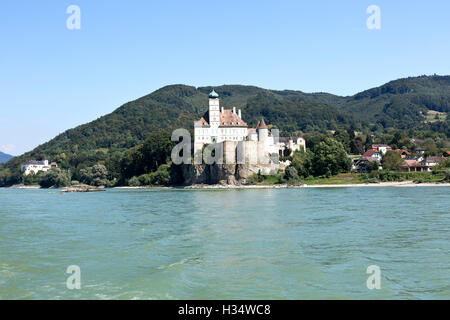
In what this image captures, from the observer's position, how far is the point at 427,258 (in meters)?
15.1

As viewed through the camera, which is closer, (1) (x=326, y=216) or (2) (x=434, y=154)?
(1) (x=326, y=216)

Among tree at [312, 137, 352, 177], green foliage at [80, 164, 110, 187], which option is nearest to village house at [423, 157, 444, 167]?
tree at [312, 137, 352, 177]

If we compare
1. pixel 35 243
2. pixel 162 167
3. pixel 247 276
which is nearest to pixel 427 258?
pixel 247 276

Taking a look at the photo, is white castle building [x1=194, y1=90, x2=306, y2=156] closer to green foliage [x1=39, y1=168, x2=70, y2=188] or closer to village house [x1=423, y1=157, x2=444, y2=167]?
village house [x1=423, y1=157, x2=444, y2=167]

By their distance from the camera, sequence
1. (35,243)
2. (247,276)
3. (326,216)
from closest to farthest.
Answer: (247,276) → (35,243) → (326,216)

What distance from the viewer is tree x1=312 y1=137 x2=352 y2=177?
245 feet

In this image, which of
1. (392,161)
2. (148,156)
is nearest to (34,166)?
(148,156)

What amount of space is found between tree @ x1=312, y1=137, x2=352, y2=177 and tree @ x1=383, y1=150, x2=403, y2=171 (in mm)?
6129

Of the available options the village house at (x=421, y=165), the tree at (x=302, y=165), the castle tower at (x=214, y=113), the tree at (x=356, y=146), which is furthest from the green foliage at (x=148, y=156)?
the village house at (x=421, y=165)

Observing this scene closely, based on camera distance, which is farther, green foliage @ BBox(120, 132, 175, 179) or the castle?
green foliage @ BBox(120, 132, 175, 179)

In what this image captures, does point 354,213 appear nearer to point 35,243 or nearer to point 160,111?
point 35,243

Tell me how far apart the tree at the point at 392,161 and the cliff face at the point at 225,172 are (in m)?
19.2

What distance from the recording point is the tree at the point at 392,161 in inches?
2918
